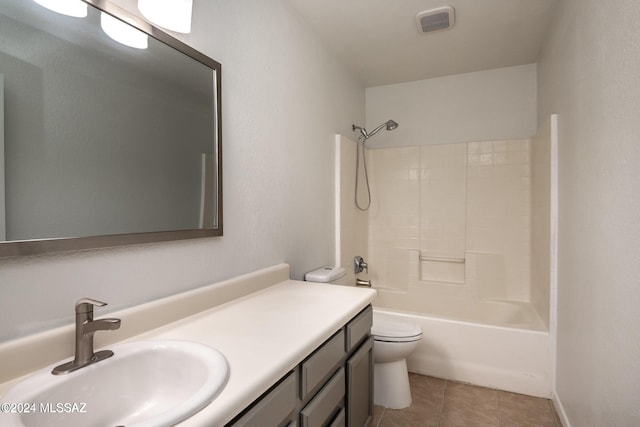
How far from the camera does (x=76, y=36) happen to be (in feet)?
3.07

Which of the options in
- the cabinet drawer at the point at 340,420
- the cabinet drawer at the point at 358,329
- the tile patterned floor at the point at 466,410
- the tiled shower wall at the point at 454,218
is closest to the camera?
the cabinet drawer at the point at 340,420

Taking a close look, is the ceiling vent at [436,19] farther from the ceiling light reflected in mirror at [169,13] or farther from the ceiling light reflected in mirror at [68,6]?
the ceiling light reflected in mirror at [68,6]

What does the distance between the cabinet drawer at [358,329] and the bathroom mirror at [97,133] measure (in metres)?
0.72

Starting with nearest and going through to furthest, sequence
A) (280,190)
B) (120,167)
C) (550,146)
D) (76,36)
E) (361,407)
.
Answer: (76,36) < (120,167) < (361,407) < (280,190) < (550,146)

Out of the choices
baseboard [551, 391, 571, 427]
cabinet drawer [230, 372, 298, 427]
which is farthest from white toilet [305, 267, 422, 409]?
cabinet drawer [230, 372, 298, 427]

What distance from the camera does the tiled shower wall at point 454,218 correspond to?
2881 mm

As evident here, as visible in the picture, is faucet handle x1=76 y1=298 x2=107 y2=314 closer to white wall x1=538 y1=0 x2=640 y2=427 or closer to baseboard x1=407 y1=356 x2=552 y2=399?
white wall x1=538 y1=0 x2=640 y2=427

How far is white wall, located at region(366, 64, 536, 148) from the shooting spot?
9.51ft

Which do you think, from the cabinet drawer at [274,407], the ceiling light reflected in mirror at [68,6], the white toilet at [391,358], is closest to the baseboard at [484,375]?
the white toilet at [391,358]

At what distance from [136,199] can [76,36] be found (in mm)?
486

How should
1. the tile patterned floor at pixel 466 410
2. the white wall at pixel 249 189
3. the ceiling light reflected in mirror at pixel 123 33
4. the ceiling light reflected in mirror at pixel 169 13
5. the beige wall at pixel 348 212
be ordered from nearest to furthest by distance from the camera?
1. the white wall at pixel 249 189
2. the ceiling light reflected in mirror at pixel 123 33
3. the ceiling light reflected in mirror at pixel 169 13
4. the tile patterned floor at pixel 466 410
5. the beige wall at pixel 348 212

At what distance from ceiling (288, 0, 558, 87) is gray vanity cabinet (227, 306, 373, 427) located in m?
1.80

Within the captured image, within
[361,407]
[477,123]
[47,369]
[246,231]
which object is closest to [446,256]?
[477,123]

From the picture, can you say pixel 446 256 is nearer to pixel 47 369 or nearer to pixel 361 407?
pixel 361 407
